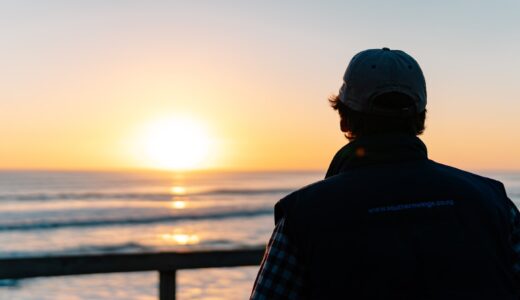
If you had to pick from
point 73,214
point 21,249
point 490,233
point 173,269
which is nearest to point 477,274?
point 490,233

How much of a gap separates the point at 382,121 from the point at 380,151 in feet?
0.28

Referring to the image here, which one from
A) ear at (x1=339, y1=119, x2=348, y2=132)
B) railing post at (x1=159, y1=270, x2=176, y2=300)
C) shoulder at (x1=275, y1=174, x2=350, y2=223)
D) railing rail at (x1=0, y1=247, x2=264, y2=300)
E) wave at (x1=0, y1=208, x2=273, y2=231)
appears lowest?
wave at (x1=0, y1=208, x2=273, y2=231)

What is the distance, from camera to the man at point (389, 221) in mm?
1267

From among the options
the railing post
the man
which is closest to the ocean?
the railing post

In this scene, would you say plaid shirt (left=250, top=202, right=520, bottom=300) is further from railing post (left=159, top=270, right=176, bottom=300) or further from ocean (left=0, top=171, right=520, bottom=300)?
ocean (left=0, top=171, right=520, bottom=300)

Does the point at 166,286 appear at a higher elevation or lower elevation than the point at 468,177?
lower

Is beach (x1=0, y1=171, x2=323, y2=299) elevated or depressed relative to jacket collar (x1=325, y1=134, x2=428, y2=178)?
depressed

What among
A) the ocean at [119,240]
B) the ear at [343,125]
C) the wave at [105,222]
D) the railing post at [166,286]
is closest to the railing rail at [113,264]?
the railing post at [166,286]

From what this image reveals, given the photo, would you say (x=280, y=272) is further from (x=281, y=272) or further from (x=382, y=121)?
(x=382, y=121)

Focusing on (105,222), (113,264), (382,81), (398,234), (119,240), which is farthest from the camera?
(105,222)

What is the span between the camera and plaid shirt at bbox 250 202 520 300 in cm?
134

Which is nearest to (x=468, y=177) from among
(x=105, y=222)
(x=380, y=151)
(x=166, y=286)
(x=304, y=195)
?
(x=380, y=151)

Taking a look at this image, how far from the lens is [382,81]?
1422 mm

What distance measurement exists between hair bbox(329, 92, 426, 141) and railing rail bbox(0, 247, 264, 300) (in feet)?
6.13
